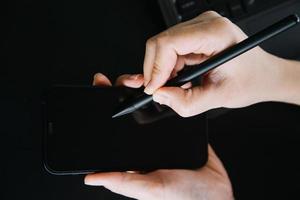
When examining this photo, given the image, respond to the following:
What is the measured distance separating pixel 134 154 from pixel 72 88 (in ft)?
0.33

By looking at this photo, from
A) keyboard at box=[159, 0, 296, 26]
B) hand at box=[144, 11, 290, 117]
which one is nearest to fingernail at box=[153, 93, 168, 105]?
hand at box=[144, 11, 290, 117]

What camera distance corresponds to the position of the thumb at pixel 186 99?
427 millimetres

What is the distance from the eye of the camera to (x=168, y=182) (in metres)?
0.48

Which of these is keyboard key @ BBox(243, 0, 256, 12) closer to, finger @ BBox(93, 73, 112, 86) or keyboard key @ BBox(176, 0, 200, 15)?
keyboard key @ BBox(176, 0, 200, 15)

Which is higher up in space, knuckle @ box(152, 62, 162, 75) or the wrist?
knuckle @ box(152, 62, 162, 75)

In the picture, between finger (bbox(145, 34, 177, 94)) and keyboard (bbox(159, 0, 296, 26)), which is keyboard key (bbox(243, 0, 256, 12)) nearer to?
keyboard (bbox(159, 0, 296, 26))

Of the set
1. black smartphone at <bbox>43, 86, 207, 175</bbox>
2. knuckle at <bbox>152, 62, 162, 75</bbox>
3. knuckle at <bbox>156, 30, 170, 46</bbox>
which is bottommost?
black smartphone at <bbox>43, 86, 207, 175</bbox>

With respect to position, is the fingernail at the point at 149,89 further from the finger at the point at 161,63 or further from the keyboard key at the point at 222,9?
the keyboard key at the point at 222,9

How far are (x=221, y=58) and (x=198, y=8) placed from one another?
123mm

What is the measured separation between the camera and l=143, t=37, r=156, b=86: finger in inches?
16.4

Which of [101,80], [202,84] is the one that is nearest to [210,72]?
[202,84]

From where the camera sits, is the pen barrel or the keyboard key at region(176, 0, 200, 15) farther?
the keyboard key at region(176, 0, 200, 15)

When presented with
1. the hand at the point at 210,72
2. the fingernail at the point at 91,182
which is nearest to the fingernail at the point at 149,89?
the hand at the point at 210,72

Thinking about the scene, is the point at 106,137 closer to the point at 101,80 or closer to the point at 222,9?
the point at 101,80
